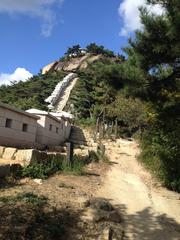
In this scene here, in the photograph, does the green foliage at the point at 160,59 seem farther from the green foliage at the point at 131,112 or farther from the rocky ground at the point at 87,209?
the green foliage at the point at 131,112

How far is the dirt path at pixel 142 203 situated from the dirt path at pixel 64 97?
29.7 meters

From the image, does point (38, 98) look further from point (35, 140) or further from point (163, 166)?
point (163, 166)

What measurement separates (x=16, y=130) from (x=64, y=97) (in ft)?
118

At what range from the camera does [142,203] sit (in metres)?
12.0

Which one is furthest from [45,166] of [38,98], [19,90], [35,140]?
[19,90]

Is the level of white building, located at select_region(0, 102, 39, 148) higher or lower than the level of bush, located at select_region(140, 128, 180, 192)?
higher

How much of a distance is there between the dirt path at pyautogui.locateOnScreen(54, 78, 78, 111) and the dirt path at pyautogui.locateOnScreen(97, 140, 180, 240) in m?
29.7

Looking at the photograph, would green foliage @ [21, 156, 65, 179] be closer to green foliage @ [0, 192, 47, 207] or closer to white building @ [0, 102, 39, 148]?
green foliage @ [0, 192, 47, 207]

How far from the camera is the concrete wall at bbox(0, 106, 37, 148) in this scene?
1720cm

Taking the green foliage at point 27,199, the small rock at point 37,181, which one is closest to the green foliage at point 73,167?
the small rock at point 37,181

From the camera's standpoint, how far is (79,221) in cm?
889

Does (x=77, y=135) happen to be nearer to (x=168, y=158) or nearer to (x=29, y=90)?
(x=168, y=158)

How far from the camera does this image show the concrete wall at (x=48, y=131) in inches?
846

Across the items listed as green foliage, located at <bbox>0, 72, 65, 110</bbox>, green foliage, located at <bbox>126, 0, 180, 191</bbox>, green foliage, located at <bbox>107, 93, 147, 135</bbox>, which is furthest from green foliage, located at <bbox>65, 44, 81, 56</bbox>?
green foliage, located at <bbox>126, 0, 180, 191</bbox>
